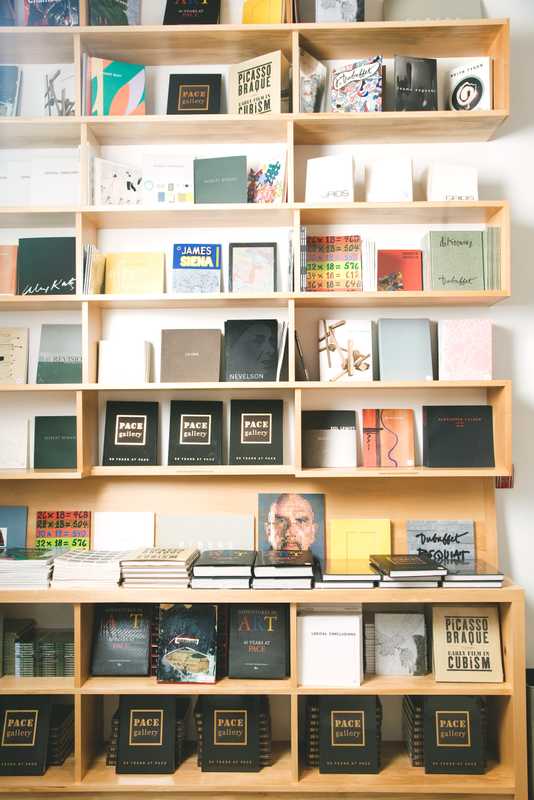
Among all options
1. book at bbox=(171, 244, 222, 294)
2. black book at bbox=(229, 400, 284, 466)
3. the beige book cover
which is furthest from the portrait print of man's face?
book at bbox=(171, 244, 222, 294)

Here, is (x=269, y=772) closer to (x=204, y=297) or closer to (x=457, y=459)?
(x=457, y=459)

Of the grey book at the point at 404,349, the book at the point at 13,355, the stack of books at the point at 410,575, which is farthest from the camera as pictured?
the book at the point at 13,355

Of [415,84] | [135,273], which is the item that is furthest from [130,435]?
[415,84]

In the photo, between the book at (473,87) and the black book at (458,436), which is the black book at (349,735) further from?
the book at (473,87)

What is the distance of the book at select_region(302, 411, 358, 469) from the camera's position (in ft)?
7.99

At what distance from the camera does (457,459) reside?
2.37m

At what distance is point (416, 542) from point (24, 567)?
1.38 metres

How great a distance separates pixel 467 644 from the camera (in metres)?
2.25

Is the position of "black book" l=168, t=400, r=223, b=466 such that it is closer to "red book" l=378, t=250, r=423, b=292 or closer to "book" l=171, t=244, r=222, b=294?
"book" l=171, t=244, r=222, b=294

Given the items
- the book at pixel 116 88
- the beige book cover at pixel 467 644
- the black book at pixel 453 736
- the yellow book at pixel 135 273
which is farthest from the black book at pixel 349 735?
the book at pixel 116 88

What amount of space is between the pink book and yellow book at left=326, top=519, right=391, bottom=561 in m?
0.60

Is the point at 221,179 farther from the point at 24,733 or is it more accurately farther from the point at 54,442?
the point at 24,733

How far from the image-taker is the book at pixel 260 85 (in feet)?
7.70

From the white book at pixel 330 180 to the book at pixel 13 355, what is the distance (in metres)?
1.19
